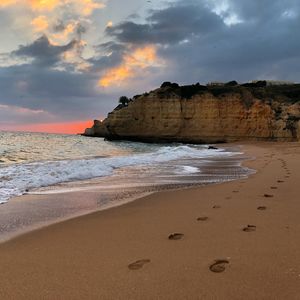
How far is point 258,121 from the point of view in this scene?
58.7 meters

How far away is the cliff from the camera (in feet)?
188

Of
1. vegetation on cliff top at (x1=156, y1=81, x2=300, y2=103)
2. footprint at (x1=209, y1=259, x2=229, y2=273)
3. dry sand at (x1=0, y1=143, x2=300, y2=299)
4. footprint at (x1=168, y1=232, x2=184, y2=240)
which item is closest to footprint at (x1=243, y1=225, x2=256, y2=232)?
dry sand at (x1=0, y1=143, x2=300, y2=299)

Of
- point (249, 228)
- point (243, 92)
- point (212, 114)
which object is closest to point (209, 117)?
point (212, 114)

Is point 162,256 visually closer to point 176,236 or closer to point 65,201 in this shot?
point 176,236

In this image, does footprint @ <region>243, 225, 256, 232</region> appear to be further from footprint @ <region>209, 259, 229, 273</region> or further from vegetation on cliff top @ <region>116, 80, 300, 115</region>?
vegetation on cliff top @ <region>116, 80, 300, 115</region>

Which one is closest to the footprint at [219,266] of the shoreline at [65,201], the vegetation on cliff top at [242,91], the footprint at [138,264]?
the footprint at [138,264]

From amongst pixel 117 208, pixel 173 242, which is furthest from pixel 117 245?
pixel 117 208

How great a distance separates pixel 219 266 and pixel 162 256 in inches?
23.9

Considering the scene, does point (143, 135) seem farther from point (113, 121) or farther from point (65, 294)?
point (65, 294)

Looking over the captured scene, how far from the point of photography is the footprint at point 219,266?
333 centimetres

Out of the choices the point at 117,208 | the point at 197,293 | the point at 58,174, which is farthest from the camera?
the point at 58,174

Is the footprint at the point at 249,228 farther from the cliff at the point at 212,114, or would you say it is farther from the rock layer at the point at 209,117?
the rock layer at the point at 209,117

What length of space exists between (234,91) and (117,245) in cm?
5984

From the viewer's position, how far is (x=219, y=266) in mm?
3438
